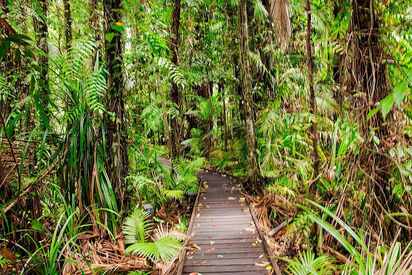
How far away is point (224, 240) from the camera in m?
5.76

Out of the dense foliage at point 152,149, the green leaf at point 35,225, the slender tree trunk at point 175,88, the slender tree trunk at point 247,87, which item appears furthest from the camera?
the slender tree trunk at point 175,88

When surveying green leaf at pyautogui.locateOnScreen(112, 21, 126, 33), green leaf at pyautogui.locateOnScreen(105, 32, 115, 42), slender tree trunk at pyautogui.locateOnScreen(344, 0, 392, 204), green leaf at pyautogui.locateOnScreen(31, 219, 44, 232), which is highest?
green leaf at pyautogui.locateOnScreen(112, 21, 126, 33)

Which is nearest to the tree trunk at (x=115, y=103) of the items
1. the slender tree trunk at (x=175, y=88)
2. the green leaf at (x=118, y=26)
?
the green leaf at (x=118, y=26)

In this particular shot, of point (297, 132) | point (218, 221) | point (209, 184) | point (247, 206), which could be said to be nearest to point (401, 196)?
point (297, 132)

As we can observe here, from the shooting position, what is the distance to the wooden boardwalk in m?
4.66

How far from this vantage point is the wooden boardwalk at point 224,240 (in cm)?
466

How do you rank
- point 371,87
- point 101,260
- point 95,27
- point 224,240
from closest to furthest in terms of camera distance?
point 371,87 → point 101,260 → point 95,27 → point 224,240

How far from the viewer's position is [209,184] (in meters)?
11.5

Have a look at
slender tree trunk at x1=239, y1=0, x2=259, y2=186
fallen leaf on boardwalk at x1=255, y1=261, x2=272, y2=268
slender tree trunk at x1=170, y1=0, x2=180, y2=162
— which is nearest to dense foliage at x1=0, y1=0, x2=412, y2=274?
fallen leaf on boardwalk at x1=255, y1=261, x2=272, y2=268

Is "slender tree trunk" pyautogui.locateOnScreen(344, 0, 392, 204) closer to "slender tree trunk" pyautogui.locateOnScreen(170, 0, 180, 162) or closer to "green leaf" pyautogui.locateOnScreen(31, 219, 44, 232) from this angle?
"green leaf" pyautogui.locateOnScreen(31, 219, 44, 232)

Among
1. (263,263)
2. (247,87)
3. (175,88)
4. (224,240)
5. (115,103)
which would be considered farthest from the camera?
(175,88)

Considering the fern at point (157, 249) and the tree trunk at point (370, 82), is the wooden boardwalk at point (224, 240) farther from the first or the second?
the tree trunk at point (370, 82)

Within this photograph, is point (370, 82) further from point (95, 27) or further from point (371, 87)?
point (95, 27)

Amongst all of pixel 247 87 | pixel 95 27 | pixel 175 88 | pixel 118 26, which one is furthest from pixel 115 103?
pixel 175 88
